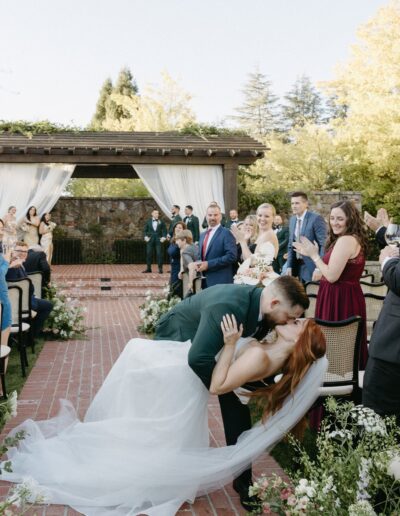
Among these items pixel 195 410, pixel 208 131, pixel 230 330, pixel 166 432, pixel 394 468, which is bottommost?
pixel 166 432

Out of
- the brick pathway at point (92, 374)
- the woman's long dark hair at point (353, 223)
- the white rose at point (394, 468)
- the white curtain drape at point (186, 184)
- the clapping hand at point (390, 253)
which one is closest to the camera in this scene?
the white rose at point (394, 468)

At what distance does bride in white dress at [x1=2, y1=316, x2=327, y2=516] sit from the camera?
334cm

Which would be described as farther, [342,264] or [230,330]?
[342,264]

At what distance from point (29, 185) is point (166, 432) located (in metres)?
14.5

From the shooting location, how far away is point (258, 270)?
6.02 m

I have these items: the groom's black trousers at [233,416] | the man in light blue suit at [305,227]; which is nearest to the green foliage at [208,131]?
the man in light blue suit at [305,227]

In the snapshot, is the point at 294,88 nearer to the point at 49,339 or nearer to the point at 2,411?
the point at 49,339

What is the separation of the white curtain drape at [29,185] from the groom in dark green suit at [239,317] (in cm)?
1412

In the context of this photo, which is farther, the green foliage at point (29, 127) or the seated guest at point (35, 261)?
the green foliage at point (29, 127)

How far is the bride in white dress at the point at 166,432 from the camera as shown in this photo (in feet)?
10.9

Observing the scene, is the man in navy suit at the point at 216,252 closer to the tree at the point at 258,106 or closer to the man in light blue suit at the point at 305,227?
the man in light blue suit at the point at 305,227

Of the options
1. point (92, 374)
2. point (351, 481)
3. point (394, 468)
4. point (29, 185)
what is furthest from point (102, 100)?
point (394, 468)

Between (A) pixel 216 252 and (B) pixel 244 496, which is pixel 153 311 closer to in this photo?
(A) pixel 216 252

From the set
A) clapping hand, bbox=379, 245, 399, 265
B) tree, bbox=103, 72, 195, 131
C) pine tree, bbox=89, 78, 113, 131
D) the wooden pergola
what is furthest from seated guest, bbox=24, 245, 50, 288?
pine tree, bbox=89, 78, 113, 131
